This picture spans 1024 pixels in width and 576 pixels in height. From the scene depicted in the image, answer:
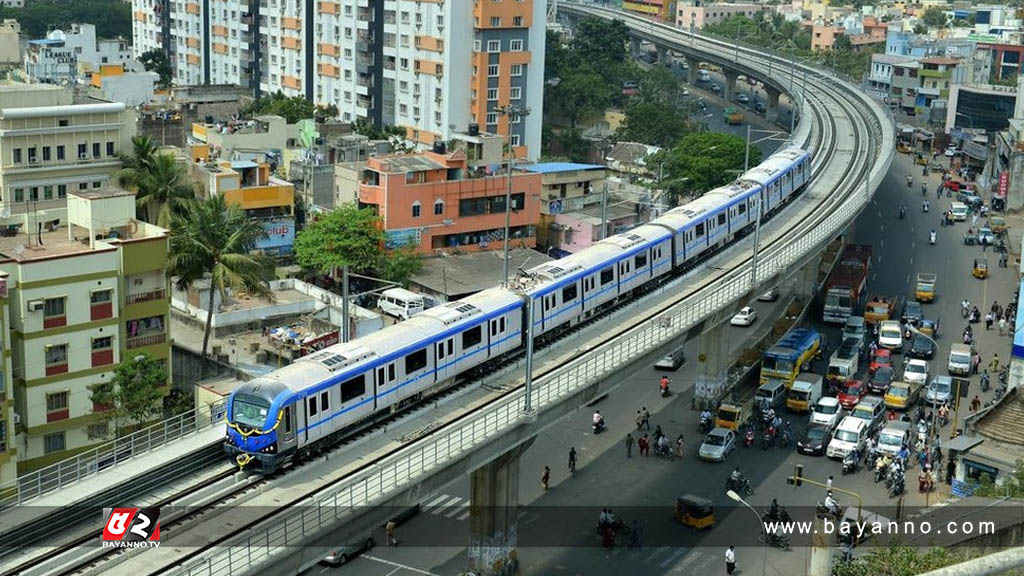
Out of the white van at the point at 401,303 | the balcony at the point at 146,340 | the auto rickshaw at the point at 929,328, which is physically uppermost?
the balcony at the point at 146,340

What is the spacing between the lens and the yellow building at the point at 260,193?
64.9 metres

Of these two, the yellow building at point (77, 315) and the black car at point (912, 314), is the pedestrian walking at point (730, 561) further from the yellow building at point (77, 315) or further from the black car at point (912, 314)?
the black car at point (912, 314)

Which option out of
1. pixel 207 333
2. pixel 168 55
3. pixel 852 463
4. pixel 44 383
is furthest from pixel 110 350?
pixel 168 55

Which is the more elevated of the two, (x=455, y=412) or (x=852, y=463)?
(x=455, y=412)

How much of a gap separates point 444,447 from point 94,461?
8.45m

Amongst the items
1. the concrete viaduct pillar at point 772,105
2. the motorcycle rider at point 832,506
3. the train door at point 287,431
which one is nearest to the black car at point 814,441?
the motorcycle rider at point 832,506

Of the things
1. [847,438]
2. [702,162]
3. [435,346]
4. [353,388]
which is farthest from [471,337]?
[702,162]

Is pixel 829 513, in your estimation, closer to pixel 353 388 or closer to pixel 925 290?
pixel 353 388

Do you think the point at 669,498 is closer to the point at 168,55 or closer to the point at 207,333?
the point at 207,333

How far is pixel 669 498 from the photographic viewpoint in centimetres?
A: 4472

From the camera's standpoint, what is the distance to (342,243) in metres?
62.3

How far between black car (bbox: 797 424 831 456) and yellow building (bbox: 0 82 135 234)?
35.0 meters

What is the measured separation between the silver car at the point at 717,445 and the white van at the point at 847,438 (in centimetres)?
367

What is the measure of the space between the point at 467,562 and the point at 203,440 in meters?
10.6
